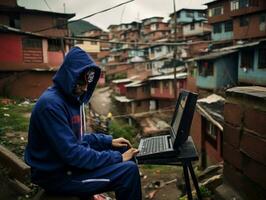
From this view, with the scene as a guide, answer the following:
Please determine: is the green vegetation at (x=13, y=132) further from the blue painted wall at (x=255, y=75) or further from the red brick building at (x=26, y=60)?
the blue painted wall at (x=255, y=75)

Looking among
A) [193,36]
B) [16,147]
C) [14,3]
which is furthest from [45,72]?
[193,36]

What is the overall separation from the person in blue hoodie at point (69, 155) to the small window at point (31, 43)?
864 inches

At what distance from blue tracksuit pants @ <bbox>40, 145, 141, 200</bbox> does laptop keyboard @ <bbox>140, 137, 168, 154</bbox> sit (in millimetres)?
445

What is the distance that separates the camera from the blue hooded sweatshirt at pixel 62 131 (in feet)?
6.79

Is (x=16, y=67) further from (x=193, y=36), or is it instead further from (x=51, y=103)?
(x=193, y=36)

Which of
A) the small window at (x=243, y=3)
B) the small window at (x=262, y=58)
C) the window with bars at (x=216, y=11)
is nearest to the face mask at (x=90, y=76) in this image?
the small window at (x=262, y=58)

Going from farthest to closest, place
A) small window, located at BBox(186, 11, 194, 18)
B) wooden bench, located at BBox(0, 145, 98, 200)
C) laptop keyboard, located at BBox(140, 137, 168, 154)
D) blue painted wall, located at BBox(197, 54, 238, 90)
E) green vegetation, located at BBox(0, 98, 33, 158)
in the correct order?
1. small window, located at BBox(186, 11, 194, 18)
2. blue painted wall, located at BBox(197, 54, 238, 90)
3. green vegetation, located at BBox(0, 98, 33, 158)
4. wooden bench, located at BBox(0, 145, 98, 200)
5. laptop keyboard, located at BBox(140, 137, 168, 154)

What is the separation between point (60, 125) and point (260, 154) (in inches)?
54.4

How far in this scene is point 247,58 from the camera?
795 inches

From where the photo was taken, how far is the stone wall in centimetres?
212

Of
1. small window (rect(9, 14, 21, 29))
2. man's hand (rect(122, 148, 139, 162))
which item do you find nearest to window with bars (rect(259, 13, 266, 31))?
small window (rect(9, 14, 21, 29))

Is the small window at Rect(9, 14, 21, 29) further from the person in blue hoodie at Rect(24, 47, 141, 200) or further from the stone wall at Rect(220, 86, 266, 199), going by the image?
the stone wall at Rect(220, 86, 266, 199)

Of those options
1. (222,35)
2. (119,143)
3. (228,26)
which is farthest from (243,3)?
(119,143)

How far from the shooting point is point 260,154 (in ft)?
6.89
